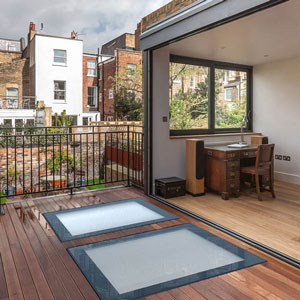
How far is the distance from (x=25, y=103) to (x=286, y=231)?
15.8 m

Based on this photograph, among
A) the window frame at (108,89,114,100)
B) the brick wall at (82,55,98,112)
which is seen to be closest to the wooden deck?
the window frame at (108,89,114,100)

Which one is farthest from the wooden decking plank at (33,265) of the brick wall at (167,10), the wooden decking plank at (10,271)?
the brick wall at (167,10)

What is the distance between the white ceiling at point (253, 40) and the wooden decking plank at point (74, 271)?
2.95 m

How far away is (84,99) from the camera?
57.7ft

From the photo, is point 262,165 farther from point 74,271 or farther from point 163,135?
point 74,271

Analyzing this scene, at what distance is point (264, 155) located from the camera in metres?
4.33

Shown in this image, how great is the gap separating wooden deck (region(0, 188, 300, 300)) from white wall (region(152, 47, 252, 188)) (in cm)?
166

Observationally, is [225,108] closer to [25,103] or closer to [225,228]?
[225,228]

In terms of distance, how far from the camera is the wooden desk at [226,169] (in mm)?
4457

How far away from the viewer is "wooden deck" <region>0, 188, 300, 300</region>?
2020 millimetres

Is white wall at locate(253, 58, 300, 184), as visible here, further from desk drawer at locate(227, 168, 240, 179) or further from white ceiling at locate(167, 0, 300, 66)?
desk drawer at locate(227, 168, 240, 179)

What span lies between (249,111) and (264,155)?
2.15m

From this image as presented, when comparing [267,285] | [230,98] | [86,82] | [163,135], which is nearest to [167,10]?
[163,135]

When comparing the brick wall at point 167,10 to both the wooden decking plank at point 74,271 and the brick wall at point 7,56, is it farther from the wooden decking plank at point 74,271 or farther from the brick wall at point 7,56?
the brick wall at point 7,56
